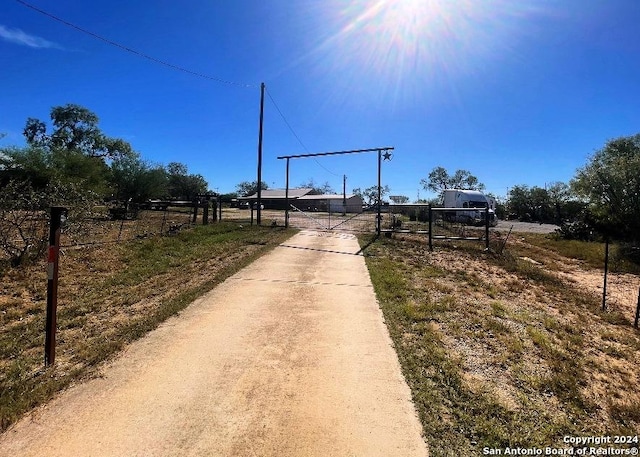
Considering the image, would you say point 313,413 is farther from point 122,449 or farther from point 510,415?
point 510,415

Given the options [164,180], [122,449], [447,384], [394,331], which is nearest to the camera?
[122,449]

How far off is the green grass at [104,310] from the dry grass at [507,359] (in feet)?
11.6

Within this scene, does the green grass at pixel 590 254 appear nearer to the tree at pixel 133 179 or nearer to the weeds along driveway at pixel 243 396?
A: the weeds along driveway at pixel 243 396

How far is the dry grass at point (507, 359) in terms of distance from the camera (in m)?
3.15

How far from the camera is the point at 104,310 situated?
631 cm

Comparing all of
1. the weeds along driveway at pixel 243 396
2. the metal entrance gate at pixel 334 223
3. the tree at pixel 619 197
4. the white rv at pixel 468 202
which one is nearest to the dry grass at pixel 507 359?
the weeds along driveway at pixel 243 396

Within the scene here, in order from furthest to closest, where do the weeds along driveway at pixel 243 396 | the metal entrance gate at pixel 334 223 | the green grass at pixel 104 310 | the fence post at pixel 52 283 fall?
1. the metal entrance gate at pixel 334 223
2. the fence post at pixel 52 283
3. the green grass at pixel 104 310
4. the weeds along driveway at pixel 243 396

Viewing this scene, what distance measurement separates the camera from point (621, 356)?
16.9 ft

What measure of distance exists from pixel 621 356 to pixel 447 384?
3322 millimetres

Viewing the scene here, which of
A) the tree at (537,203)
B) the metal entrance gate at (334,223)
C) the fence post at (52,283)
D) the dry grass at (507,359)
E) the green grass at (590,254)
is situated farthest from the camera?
the tree at (537,203)

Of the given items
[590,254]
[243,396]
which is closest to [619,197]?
[590,254]

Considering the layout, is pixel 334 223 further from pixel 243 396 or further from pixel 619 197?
pixel 243 396

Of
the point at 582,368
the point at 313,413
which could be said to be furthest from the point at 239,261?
the point at 582,368

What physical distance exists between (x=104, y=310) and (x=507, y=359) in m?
6.39
